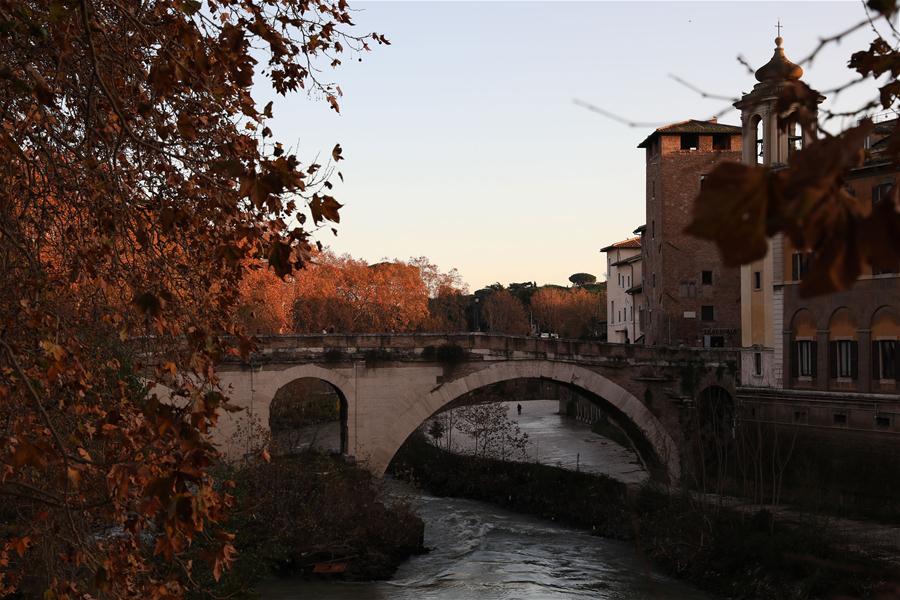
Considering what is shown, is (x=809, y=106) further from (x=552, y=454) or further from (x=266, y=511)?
(x=552, y=454)

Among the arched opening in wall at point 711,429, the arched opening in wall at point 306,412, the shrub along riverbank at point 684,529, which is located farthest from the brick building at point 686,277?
the arched opening in wall at point 306,412

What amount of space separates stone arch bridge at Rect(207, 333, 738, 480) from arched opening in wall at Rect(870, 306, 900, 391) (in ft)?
17.9

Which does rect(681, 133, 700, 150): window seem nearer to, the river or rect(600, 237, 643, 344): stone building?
rect(600, 237, 643, 344): stone building

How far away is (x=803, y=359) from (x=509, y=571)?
852 centimetres

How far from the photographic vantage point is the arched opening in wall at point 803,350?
22.5 meters

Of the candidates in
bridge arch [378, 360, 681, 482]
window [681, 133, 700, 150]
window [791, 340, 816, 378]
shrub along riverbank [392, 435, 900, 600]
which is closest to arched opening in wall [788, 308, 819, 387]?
window [791, 340, 816, 378]

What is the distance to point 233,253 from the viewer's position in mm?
4215

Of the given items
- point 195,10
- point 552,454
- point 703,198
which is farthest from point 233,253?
point 552,454

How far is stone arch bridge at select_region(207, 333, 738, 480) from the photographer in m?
24.2

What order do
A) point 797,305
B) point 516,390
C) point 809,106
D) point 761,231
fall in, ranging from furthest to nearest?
point 516,390 < point 797,305 < point 809,106 < point 761,231

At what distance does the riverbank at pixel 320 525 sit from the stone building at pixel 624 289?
74.2ft

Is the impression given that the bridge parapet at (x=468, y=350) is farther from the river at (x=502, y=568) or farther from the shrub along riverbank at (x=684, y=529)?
the river at (x=502, y=568)

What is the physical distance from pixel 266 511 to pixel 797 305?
12095 millimetres

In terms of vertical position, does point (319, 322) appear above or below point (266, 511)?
above
